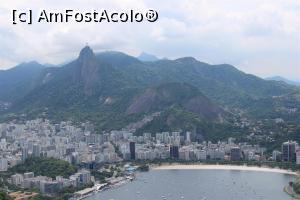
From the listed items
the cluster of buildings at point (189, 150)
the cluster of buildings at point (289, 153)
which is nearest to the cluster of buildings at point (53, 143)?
the cluster of buildings at point (189, 150)

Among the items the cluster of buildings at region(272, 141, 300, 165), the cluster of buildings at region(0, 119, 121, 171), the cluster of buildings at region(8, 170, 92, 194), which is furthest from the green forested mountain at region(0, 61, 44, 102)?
the cluster of buildings at region(8, 170, 92, 194)

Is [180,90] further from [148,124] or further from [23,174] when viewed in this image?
[23,174]

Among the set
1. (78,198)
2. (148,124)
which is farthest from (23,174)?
(148,124)

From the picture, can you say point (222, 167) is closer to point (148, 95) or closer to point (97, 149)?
point (97, 149)

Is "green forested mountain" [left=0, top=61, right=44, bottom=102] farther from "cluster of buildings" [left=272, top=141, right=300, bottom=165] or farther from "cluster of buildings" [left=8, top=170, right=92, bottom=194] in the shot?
"cluster of buildings" [left=8, top=170, right=92, bottom=194]

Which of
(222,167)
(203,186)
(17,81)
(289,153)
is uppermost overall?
(17,81)

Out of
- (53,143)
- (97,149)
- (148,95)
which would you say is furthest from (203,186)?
(148,95)
